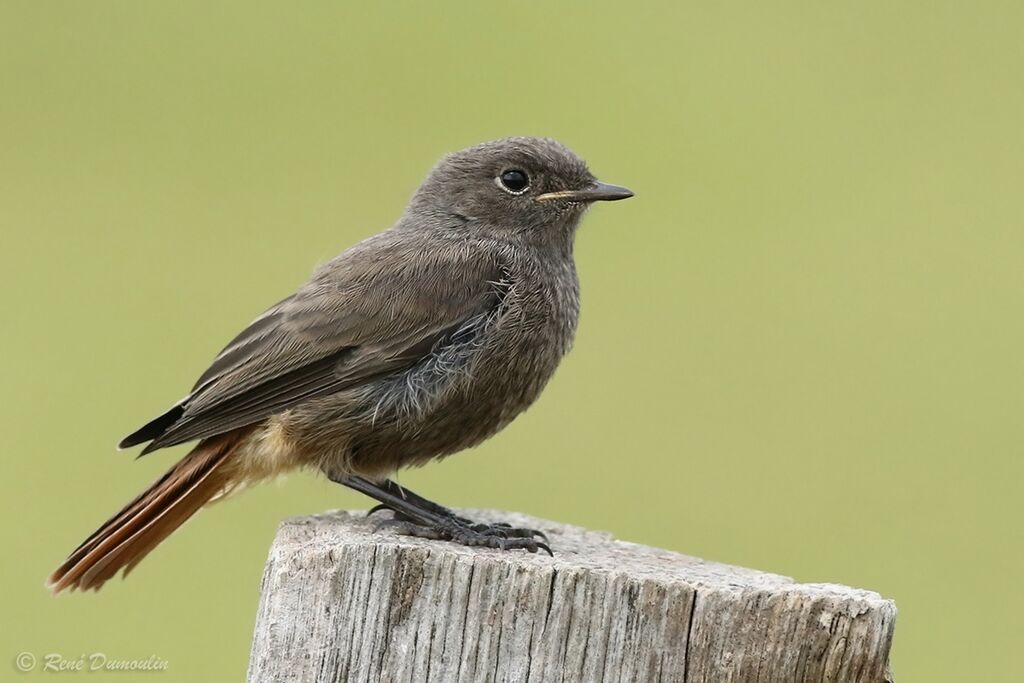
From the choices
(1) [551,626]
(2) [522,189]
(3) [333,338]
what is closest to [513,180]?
(2) [522,189]

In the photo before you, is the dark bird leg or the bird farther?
the bird

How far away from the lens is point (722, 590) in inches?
172

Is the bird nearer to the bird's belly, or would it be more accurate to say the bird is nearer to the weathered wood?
the bird's belly

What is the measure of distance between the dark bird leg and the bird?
1cm

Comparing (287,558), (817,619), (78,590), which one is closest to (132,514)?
(78,590)

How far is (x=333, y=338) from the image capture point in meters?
6.30

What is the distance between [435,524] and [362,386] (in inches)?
26.6

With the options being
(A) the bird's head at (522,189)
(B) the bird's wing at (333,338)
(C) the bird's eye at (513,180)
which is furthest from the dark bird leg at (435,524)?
(C) the bird's eye at (513,180)

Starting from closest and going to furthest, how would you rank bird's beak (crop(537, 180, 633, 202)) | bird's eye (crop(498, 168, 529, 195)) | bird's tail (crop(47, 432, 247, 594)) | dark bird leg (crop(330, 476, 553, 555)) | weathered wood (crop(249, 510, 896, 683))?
weathered wood (crop(249, 510, 896, 683)), dark bird leg (crop(330, 476, 553, 555)), bird's tail (crop(47, 432, 247, 594)), bird's beak (crop(537, 180, 633, 202)), bird's eye (crop(498, 168, 529, 195))

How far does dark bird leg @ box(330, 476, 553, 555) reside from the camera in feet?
17.6

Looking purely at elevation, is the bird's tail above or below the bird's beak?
below

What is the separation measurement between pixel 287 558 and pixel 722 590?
116 cm

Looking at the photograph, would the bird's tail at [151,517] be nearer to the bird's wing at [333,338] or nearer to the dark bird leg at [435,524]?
the bird's wing at [333,338]

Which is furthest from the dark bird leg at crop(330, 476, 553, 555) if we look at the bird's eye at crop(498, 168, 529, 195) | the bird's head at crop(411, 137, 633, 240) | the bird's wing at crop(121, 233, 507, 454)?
the bird's eye at crop(498, 168, 529, 195)
